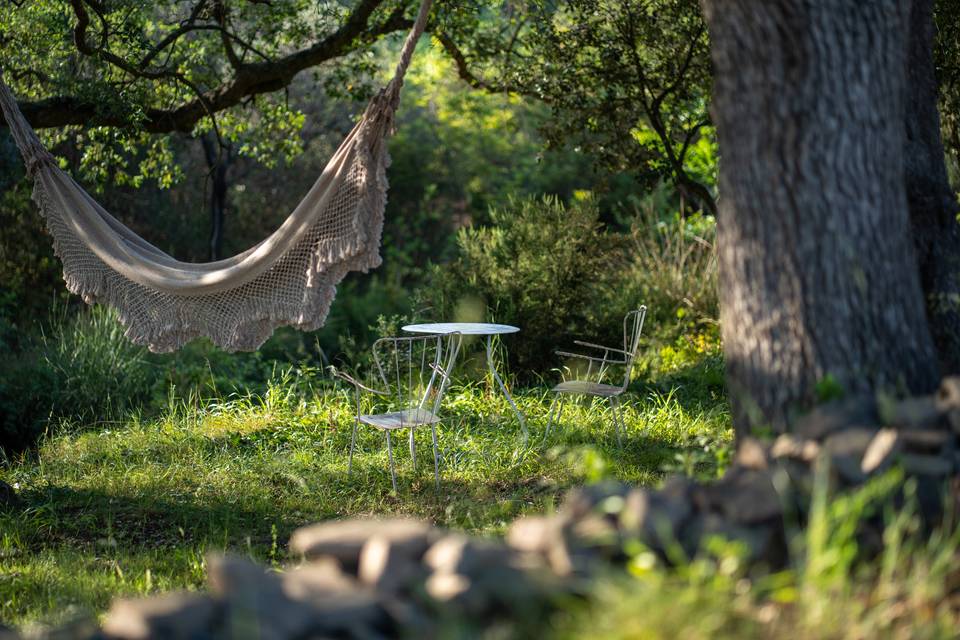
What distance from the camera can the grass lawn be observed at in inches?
115

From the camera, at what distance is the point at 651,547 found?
1.64 m

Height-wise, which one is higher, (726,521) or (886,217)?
(886,217)

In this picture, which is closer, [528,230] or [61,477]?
[61,477]

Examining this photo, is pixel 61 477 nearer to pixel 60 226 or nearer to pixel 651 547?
pixel 60 226

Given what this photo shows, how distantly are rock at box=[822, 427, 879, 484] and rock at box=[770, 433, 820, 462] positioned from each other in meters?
0.02

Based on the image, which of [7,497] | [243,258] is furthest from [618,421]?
[7,497]

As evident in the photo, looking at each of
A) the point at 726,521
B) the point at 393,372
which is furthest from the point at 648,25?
the point at 726,521

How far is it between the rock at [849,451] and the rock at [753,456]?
4.5 inches

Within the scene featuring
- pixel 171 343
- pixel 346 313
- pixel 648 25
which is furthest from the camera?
pixel 346 313

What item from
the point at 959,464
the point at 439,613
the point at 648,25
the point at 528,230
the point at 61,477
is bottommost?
the point at 61,477

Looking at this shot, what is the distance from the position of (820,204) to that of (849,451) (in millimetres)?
530

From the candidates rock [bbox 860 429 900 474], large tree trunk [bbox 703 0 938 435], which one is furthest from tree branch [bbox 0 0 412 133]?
rock [bbox 860 429 900 474]

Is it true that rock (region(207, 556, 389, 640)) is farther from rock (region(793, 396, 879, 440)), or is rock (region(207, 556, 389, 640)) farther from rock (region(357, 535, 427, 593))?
rock (region(793, 396, 879, 440))

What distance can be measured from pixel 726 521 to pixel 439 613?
1.70 ft
